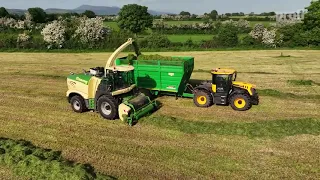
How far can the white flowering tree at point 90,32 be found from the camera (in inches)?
1555

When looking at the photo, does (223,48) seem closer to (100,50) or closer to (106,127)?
(100,50)

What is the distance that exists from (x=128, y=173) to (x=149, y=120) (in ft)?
12.6

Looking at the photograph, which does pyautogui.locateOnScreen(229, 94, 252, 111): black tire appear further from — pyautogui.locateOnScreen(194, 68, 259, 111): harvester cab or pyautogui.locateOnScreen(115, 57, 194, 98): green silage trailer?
pyautogui.locateOnScreen(115, 57, 194, 98): green silage trailer

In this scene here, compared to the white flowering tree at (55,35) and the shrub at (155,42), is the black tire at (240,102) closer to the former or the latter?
the shrub at (155,42)

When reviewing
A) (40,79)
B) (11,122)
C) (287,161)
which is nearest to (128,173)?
(287,161)

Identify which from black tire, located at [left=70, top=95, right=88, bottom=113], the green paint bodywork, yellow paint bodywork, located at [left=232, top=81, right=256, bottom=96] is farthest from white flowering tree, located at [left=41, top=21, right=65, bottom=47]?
yellow paint bodywork, located at [left=232, top=81, right=256, bottom=96]

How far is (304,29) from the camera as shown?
149 ft

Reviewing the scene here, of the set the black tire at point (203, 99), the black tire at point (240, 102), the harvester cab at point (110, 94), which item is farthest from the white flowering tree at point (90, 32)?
the black tire at point (240, 102)

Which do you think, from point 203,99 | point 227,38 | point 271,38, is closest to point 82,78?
point 203,99

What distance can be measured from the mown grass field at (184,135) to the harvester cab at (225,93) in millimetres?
366

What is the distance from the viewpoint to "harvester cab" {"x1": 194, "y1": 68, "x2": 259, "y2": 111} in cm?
1323

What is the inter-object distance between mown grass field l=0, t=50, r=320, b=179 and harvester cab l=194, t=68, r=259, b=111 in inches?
14.4

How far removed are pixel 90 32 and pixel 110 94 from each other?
29.6 meters

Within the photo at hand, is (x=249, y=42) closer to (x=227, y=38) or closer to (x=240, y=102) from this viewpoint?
(x=227, y=38)
